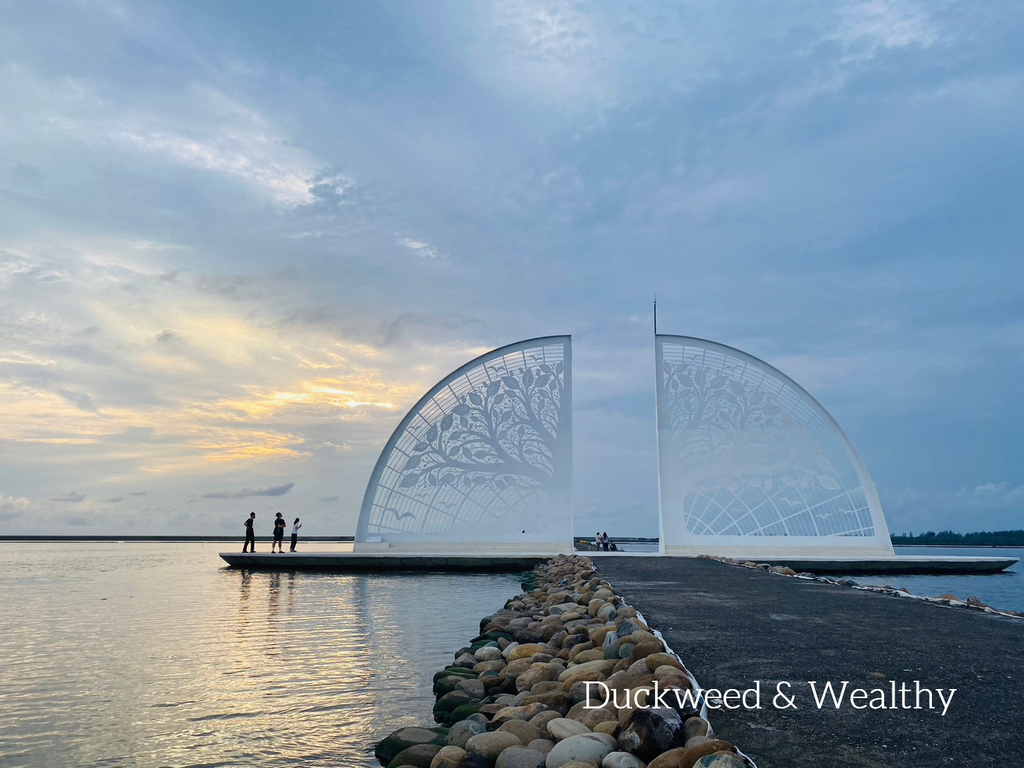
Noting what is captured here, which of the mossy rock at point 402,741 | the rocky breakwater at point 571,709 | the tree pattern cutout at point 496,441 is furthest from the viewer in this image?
the tree pattern cutout at point 496,441

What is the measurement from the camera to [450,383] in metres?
20.9

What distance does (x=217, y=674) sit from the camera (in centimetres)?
605

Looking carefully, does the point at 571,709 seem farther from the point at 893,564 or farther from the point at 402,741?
the point at 893,564

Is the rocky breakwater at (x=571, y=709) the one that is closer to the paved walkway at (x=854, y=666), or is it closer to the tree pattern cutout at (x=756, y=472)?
the paved walkway at (x=854, y=666)

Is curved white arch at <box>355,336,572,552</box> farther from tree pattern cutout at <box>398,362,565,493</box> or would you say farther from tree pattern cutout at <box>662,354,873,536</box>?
tree pattern cutout at <box>662,354,873,536</box>

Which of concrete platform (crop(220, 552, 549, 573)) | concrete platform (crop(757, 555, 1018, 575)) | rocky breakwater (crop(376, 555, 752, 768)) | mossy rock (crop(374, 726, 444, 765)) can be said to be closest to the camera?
rocky breakwater (crop(376, 555, 752, 768))

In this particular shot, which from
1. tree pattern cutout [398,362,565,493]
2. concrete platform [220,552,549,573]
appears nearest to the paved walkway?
concrete platform [220,552,549,573]

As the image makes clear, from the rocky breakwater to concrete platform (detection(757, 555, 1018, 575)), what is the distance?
13.8m

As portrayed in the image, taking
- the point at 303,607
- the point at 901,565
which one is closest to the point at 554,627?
the point at 303,607

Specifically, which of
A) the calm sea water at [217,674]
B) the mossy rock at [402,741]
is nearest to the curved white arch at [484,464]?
the calm sea water at [217,674]

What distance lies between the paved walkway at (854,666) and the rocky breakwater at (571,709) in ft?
0.62

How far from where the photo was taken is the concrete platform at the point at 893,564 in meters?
18.4

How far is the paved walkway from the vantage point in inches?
100

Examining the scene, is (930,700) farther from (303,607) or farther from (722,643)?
(303,607)
